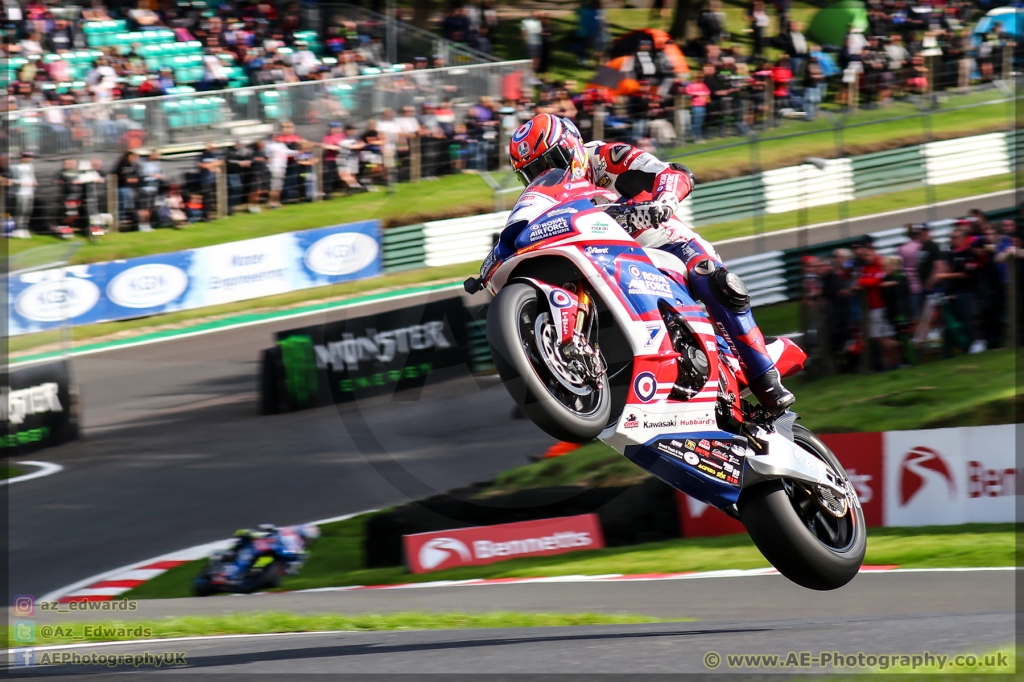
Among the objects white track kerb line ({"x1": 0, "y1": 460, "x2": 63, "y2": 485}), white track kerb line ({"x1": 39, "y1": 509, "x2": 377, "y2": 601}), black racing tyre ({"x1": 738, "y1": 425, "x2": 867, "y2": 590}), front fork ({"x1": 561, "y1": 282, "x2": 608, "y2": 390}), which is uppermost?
front fork ({"x1": 561, "y1": 282, "x2": 608, "y2": 390})

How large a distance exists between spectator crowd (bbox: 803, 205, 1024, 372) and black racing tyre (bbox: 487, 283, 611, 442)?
9.12 metres

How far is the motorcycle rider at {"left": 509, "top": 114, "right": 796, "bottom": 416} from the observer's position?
6438 millimetres

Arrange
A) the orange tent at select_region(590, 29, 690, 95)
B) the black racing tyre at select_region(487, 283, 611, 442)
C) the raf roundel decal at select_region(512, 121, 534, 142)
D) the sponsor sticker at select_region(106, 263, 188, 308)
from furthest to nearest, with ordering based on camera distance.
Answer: the orange tent at select_region(590, 29, 690, 95)
the sponsor sticker at select_region(106, 263, 188, 308)
the raf roundel decal at select_region(512, 121, 534, 142)
the black racing tyre at select_region(487, 283, 611, 442)

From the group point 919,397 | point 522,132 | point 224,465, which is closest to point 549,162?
A: point 522,132

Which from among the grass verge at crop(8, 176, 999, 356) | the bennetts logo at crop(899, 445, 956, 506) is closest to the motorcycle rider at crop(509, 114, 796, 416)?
the bennetts logo at crop(899, 445, 956, 506)

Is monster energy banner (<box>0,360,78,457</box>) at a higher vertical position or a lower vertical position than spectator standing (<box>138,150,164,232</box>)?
lower

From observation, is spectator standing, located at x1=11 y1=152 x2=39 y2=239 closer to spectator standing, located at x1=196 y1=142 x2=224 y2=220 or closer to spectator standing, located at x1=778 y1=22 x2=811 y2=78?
spectator standing, located at x1=196 y1=142 x2=224 y2=220

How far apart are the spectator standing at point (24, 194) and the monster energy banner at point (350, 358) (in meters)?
6.25

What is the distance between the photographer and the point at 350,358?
18734 millimetres

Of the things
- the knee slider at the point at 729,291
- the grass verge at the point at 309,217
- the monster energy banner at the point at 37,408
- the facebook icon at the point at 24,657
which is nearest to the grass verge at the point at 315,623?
the facebook icon at the point at 24,657

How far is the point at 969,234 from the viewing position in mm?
15109

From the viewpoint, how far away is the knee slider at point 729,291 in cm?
661

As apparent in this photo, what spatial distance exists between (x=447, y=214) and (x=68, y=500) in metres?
9.67

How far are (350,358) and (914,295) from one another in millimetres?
8751
